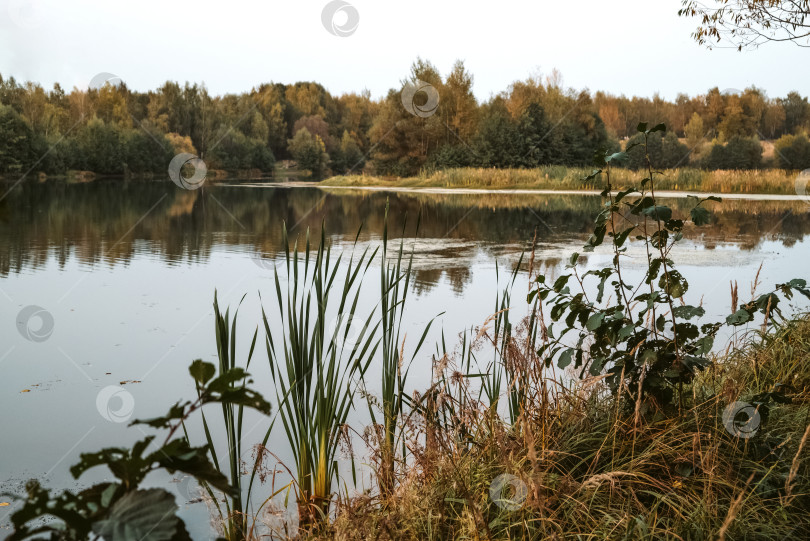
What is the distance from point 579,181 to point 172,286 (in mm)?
15867

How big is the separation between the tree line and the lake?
19.2 metres

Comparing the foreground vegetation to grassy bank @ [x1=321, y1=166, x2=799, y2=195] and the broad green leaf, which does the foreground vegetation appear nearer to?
the broad green leaf

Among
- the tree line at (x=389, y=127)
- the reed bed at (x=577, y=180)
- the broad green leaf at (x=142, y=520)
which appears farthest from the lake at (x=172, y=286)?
the tree line at (x=389, y=127)

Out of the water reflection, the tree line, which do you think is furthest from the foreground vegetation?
the tree line

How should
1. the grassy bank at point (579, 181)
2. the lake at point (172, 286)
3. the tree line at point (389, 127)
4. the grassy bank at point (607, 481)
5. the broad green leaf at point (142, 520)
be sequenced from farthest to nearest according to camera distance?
the tree line at point (389, 127) < the grassy bank at point (579, 181) < the lake at point (172, 286) < the grassy bank at point (607, 481) < the broad green leaf at point (142, 520)

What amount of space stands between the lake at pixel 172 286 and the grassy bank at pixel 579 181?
25.7 ft

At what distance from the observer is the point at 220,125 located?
62.5 meters

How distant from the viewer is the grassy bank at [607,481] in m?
1.97

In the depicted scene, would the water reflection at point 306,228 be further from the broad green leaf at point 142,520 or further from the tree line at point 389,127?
the tree line at point 389,127

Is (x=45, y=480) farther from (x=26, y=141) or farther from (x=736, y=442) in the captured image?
(x=26, y=141)

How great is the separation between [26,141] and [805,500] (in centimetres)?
4484

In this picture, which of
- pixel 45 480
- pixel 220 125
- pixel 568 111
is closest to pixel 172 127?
pixel 220 125

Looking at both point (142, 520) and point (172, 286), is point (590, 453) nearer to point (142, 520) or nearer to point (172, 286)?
point (142, 520)

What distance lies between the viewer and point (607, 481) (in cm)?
226
